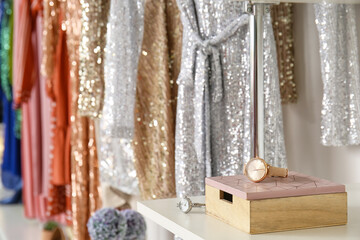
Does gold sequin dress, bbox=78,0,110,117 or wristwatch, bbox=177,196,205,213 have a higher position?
gold sequin dress, bbox=78,0,110,117

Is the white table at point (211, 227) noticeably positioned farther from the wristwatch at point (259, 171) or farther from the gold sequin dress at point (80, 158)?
the gold sequin dress at point (80, 158)

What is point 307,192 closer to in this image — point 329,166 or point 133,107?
point 329,166

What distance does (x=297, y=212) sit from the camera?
40.9 inches

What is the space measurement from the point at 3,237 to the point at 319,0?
263 centimetres

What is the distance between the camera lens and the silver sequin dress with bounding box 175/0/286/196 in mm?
1658

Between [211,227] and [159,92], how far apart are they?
3.34ft

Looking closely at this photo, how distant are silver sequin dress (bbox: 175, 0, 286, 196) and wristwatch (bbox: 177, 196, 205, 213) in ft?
1.64

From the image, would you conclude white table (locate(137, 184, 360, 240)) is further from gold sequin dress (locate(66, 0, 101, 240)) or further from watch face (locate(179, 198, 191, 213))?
gold sequin dress (locate(66, 0, 101, 240))

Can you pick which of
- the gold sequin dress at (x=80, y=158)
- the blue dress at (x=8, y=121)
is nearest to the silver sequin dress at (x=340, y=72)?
the gold sequin dress at (x=80, y=158)

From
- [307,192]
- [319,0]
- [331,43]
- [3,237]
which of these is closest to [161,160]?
[331,43]

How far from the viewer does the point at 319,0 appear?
52.3 inches

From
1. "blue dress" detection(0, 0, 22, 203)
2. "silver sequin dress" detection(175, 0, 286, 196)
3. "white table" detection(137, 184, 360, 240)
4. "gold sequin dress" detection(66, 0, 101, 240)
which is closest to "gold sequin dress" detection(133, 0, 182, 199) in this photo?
"silver sequin dress" detection(175, 0, 286, 196)

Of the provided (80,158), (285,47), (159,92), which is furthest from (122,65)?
(80,158)

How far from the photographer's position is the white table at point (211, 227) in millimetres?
1009
